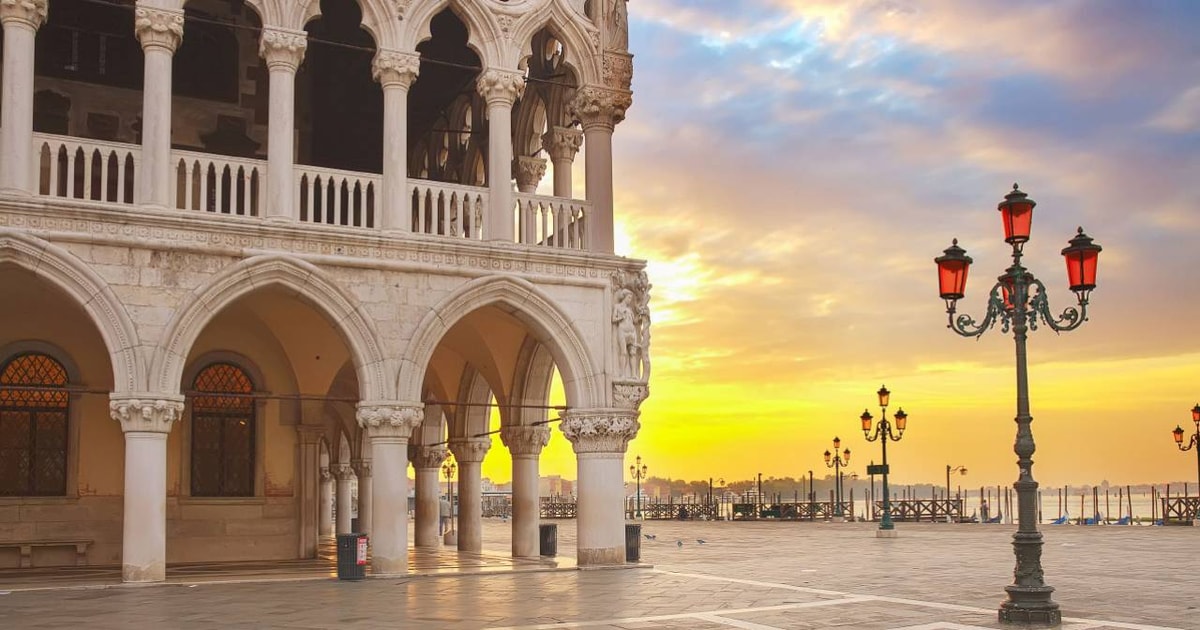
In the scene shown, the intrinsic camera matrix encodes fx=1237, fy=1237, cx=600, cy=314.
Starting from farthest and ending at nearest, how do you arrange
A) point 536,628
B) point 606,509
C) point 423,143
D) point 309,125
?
1. point 423,143
2. point 309,125
3. point 606,509
4. point 536,628

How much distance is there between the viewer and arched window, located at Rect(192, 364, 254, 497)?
22.8m

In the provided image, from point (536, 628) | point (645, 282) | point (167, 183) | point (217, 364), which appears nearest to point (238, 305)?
point (217, 364)

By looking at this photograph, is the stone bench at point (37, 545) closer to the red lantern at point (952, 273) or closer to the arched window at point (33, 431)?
the arched window at point (33, 431)

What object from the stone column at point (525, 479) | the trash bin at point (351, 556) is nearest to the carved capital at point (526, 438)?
the stone column at point (525, 479)

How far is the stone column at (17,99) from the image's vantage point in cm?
1720

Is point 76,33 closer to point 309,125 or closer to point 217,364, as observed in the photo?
point 309,125

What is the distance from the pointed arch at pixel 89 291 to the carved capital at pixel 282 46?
4.34 meters

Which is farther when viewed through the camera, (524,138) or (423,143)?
(423,143)

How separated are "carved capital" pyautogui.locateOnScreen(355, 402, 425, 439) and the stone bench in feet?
20.1

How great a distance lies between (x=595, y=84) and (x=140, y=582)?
10838 millimetres

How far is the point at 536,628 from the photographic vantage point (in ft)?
41.5

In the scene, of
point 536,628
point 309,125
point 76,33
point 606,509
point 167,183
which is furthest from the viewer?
point 309,125

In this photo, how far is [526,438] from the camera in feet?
80.4

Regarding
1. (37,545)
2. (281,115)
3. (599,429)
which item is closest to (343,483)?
(37,545)
